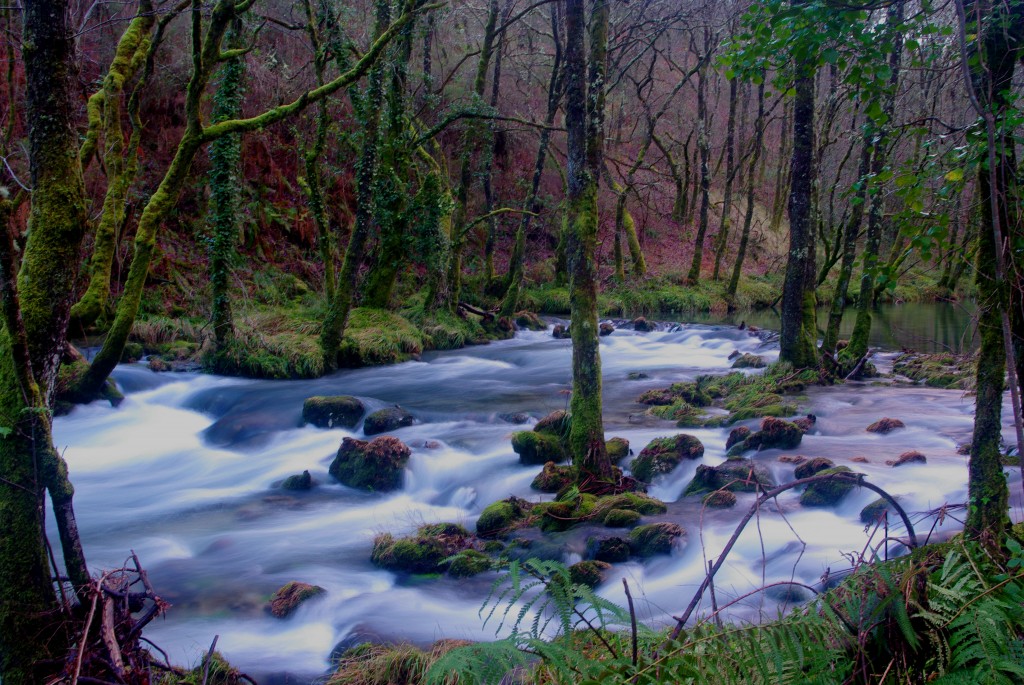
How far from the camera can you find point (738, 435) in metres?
10.5

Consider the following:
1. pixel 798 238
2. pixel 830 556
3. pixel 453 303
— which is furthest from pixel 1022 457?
pixel 453 303

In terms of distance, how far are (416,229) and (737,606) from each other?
15028 mm

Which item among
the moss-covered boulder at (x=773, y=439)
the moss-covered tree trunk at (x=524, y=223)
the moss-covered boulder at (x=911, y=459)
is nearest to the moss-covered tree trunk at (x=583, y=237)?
the moss-covered boulder at (x=773, y=439)

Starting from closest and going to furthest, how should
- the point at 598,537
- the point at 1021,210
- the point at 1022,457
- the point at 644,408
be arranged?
the point at 1022,457 < the point at 1021,210 < the point at 598,537 < the point at 644,408

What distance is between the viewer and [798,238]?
1310 centimetres

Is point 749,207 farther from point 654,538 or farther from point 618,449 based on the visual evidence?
point 654,538

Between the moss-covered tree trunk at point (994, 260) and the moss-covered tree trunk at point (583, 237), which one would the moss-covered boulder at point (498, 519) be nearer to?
the moss-covered tree trunk at point (583, 237)

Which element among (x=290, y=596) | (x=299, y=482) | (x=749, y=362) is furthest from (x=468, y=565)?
(x=749, y=362)

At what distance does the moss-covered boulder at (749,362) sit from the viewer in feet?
55.0

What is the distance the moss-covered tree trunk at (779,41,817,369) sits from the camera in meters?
12.6

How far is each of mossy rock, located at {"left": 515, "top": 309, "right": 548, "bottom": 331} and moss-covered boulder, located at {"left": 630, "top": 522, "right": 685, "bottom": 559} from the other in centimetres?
1635

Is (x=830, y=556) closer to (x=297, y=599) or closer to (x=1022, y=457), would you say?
(x=1022, y=457)

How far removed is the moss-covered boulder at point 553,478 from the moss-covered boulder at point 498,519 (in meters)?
0.67

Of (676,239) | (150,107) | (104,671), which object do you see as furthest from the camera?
(676,239)
